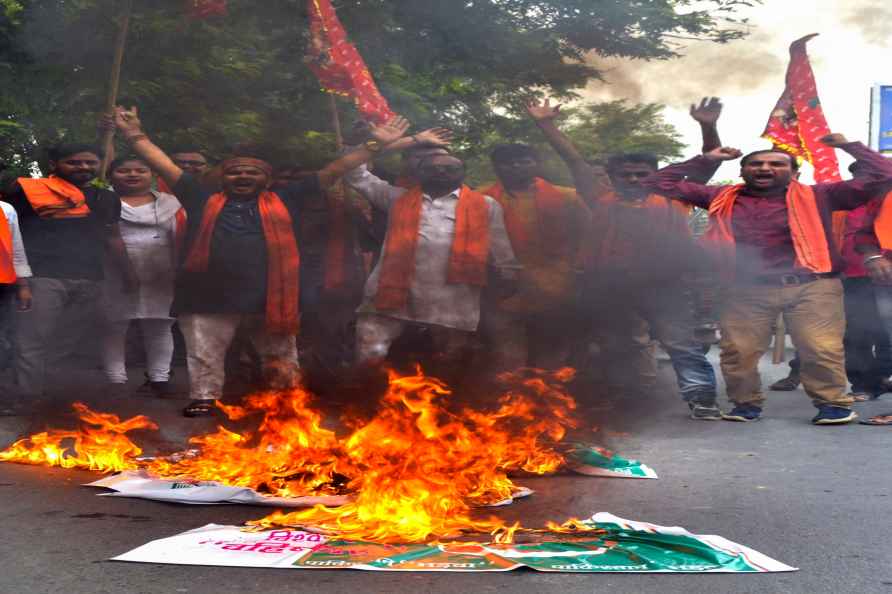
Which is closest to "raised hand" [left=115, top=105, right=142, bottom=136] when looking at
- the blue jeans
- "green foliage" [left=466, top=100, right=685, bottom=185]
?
"green foliage" [left=466, top=100, right=685, bottom=185]

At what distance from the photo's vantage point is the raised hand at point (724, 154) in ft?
22.1

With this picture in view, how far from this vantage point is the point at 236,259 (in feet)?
21.3

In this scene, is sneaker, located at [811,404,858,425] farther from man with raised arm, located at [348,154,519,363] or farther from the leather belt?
man with raised arm, located at [348,154,519,363]

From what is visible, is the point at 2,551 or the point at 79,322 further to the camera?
the point at 79,322

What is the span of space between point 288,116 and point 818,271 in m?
2.92

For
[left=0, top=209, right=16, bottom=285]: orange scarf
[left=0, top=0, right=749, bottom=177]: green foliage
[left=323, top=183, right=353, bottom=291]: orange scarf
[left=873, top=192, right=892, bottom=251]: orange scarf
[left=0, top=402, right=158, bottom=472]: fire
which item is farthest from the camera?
[left=873, top=192, right=892, bottom=251]: orange scarf

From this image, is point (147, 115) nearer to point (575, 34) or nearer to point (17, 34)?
point (17, 34)

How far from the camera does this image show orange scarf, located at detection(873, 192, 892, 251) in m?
7.34

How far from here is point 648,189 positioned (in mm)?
6750

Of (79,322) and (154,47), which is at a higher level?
(154,47)

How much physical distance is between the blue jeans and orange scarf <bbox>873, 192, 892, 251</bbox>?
118 centimetres

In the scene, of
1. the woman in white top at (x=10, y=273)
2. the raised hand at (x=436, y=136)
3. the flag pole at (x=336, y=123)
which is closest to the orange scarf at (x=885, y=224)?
the raised hand at (x=436, y=136)

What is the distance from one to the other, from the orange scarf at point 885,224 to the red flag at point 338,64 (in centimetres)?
309

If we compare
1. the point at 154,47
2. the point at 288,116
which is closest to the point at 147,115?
the point at 154,47
